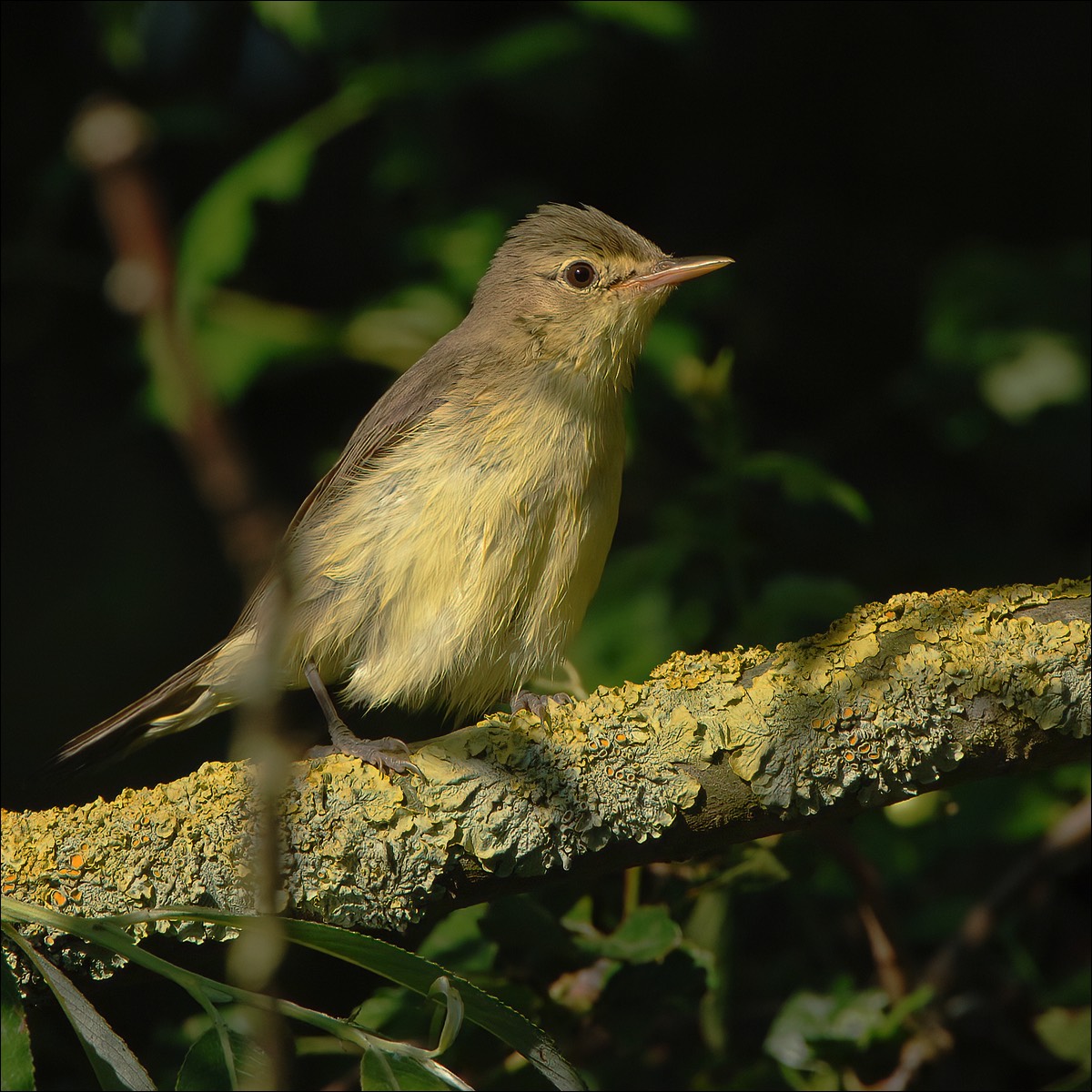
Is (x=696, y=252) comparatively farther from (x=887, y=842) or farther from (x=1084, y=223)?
(x=887, y=842)

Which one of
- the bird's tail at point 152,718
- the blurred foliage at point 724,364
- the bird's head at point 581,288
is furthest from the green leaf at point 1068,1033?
the bird's tail at point 152,718

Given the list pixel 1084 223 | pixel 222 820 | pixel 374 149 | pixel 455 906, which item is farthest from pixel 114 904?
pixel 1084 223

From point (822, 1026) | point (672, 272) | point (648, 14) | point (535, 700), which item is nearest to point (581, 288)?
point (672, 272)

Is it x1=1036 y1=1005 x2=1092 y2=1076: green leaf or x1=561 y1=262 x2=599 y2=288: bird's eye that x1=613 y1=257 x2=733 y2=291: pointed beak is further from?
x1=1036 y1=1005 x2=1092 y2=1076: green leaf

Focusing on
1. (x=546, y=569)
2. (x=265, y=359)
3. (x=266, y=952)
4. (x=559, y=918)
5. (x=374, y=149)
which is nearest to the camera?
(x=266, y=952)

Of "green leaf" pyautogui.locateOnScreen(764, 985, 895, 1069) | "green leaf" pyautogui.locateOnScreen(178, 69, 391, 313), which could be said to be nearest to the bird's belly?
"green leaf" pyautogui.locateOnScreen(178, 69, 391, 313)

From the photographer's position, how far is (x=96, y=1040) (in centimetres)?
179

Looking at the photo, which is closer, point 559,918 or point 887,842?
point 559,918

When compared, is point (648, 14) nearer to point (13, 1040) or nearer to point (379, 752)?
point (379, 752)

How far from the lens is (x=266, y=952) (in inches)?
50.3

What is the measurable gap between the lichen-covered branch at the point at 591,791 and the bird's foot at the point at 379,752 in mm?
53

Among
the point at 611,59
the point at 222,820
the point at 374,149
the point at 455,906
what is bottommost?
the point at 455,906

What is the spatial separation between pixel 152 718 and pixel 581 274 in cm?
198

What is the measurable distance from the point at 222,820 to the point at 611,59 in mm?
3861
